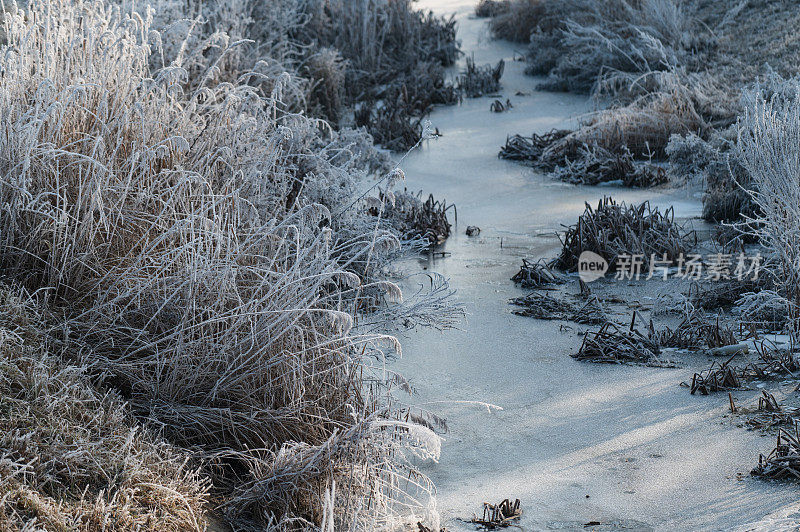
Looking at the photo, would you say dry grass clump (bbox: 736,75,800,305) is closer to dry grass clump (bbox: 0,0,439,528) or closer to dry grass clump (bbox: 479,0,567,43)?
dry grass clump (bbox: 0,0,439,528)

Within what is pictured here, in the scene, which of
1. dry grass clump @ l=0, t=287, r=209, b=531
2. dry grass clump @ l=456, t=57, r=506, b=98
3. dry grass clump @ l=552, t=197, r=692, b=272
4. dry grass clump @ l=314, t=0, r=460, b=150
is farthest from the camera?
dry grass clump @ l=456, t=57, r=506, b=98

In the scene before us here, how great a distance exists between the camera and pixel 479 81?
36.3ft

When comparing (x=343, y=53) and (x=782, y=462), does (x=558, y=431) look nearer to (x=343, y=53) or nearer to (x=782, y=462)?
(x=782, y=462)

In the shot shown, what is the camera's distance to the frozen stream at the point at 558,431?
3.34 meters

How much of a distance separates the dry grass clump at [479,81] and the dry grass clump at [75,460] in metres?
8.41

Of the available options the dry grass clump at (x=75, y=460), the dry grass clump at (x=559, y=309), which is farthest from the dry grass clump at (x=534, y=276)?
the dry grass clump at (x=75, y=460)

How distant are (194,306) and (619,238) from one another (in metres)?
3.46

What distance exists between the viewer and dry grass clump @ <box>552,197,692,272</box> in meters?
5.94

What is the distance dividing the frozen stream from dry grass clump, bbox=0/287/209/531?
100cm

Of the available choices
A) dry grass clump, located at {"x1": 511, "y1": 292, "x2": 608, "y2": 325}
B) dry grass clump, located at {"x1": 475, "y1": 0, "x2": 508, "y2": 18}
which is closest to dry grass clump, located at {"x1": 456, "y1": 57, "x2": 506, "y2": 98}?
dry grass clump, located at {"x1": 475, "y1": 0, "x2": 508, "y2": 18}

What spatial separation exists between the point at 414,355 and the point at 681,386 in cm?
130

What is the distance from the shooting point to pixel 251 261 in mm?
3689

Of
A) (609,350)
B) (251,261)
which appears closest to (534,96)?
(609,350)

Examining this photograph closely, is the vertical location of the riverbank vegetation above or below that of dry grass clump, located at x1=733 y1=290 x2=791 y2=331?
above
